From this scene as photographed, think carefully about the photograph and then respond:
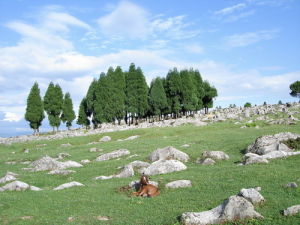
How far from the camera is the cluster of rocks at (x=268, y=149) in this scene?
101ft

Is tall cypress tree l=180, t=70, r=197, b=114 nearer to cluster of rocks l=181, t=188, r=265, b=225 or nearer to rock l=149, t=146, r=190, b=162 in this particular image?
rock l=149, t=146, r=190, b=162

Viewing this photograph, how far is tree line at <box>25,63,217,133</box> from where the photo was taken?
113 meters

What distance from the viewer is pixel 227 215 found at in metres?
15.6

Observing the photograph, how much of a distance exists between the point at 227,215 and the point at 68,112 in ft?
378

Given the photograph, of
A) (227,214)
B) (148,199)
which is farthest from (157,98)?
(227,214)

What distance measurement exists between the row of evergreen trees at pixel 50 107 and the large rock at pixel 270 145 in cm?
8770

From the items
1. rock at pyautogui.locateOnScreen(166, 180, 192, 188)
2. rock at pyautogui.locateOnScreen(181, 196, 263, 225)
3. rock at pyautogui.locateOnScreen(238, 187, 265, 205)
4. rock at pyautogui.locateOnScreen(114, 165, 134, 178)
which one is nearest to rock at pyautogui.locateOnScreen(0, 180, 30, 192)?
rock at pyautogui.locateOnScreen(114, 165, 134, 178)

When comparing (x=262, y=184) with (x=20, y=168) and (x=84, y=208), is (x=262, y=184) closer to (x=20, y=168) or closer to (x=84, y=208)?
(x=84, y=208)

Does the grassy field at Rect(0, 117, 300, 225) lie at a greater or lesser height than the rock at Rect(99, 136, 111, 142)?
lesser

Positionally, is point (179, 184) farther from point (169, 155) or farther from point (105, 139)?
point (105, 139)

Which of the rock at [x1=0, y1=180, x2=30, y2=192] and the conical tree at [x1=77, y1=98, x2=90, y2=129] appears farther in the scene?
the conical tree at [x1=77, y1=98, x2=90, y2=129]

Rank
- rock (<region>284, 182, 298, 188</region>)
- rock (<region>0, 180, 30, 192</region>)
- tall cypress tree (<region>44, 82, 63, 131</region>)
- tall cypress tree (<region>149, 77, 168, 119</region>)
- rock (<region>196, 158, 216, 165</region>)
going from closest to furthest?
rock (<region>284, 182, 298, 188</region>), rock (<region>0, 180, 30, 192</region>), rock (<region>196, 158, 216, 165</region>), tall cypress tree (<region>44, 82, 63, 131</region>), tall cypress tree (<region>149, 77, 168, 119</region>)

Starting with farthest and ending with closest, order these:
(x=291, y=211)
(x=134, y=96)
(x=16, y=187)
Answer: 1. (x=134, y=96)
2. (x=16, y=187)
3. (x=291, y=211)

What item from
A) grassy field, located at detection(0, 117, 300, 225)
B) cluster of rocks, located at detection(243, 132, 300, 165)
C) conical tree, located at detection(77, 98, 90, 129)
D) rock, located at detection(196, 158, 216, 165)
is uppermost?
conical tree, located at detection(77, 98, 90, 129)
